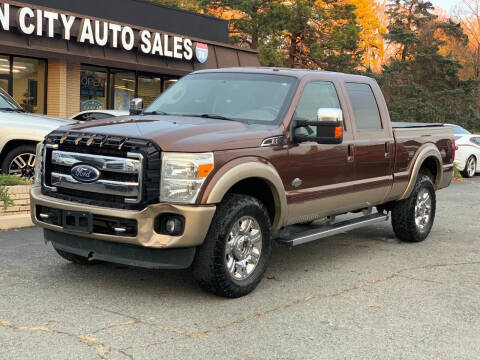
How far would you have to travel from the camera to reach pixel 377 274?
6.30 m

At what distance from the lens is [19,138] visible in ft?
29.4

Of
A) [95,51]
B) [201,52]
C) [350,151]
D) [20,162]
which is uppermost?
[201,52]

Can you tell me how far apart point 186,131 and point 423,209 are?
4334 millimetres

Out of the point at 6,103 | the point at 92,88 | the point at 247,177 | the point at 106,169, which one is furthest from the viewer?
the point at 92,88

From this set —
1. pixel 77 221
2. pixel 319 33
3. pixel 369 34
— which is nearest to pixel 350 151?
pixel 77 221

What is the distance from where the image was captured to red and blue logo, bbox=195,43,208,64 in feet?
67.3

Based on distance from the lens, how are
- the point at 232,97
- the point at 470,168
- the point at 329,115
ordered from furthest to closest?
the point at 470,168 → the point at 232,97 → the point at 329,115

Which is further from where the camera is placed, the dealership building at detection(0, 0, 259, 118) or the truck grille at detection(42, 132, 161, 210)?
the dealership building at detection(0, 0, 259, 118)

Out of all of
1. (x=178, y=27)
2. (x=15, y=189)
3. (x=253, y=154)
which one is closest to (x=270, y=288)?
(x=253, y=154)

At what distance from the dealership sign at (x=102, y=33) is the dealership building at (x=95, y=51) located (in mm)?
25

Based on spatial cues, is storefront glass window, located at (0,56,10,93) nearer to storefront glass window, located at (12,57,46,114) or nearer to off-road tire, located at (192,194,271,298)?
storefront glass window, located at (12,57,46,114)

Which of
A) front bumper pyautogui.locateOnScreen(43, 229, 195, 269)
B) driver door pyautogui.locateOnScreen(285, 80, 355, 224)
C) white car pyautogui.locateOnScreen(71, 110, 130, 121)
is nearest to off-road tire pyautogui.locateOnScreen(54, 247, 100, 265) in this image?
front bumper pyautogui.locateOnScreen(43, 229, 195, 269)

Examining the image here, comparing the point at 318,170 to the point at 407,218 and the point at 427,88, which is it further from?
the point at 427,88

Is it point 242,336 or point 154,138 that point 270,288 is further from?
point 154,138
